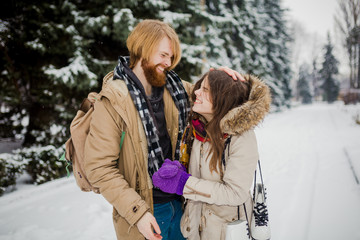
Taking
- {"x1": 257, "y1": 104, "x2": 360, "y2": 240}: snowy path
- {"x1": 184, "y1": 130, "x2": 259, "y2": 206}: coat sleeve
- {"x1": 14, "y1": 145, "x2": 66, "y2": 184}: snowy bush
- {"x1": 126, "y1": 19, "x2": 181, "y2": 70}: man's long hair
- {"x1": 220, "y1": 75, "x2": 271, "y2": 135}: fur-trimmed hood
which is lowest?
{"x1": 257, "y1": 104, "x2": 360, "y2": 240}: snowy path

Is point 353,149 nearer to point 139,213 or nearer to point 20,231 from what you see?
point 139,213

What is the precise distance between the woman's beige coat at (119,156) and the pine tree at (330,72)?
50.7 meters

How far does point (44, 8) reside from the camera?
5.70 meters

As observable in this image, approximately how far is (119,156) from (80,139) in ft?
1.02

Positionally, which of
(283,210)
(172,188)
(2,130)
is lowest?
(283,210)

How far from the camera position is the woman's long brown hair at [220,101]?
4.81ft

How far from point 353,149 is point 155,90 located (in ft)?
24.4

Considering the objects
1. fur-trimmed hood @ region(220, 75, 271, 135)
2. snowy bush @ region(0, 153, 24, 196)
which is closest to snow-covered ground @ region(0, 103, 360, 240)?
snowy bush @ region(0, 153, 24, 196)

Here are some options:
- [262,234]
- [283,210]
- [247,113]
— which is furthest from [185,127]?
[283,210]

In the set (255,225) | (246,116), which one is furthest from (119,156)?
(255,225)

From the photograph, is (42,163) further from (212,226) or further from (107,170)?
(212,226)

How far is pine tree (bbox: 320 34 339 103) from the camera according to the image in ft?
133

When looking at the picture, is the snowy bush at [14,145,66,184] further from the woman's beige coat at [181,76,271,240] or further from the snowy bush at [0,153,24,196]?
the woman's beige coat at [181,76,271,240]

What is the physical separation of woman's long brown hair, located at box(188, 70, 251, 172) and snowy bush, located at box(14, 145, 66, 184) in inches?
210
